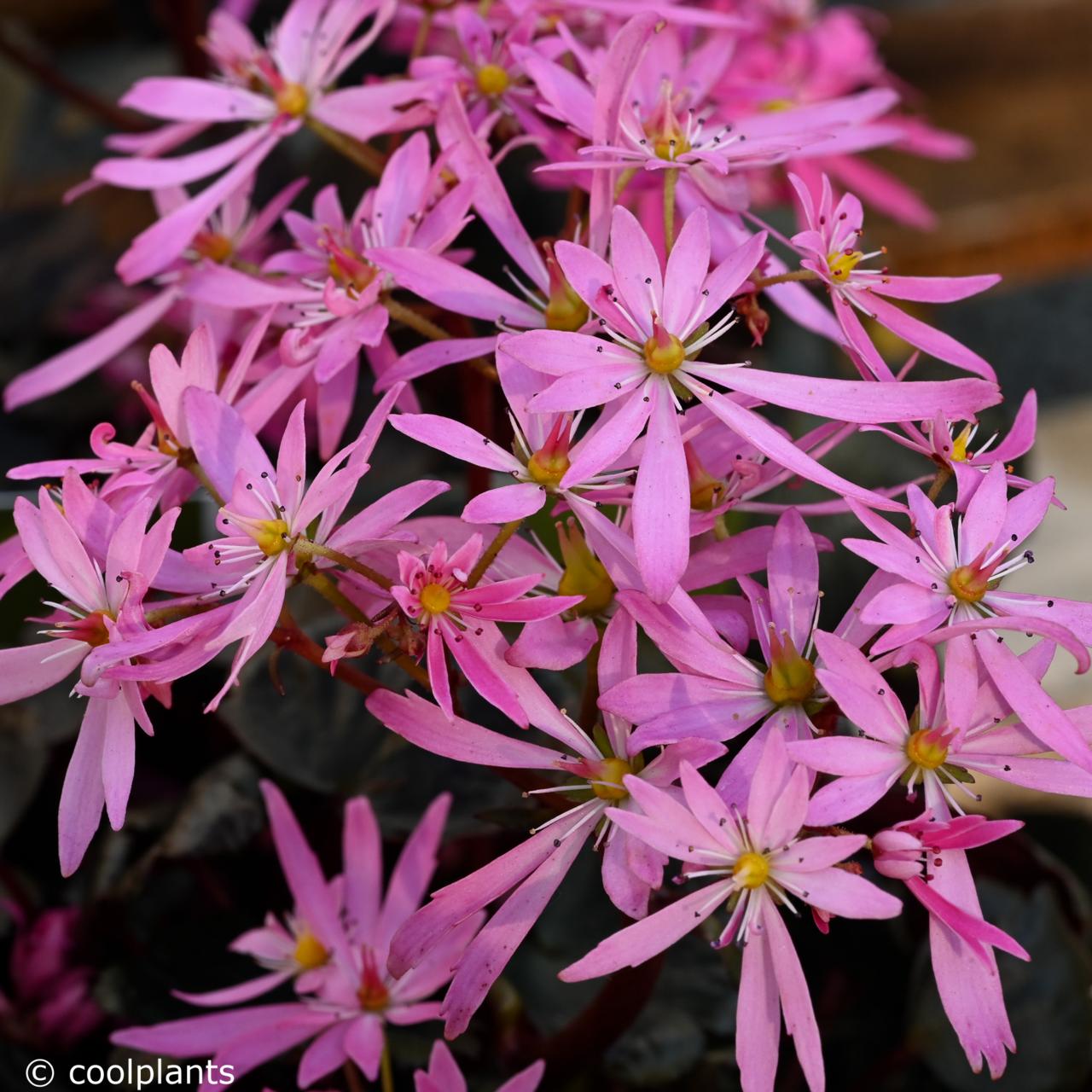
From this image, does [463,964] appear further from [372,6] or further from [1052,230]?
[1052,230]

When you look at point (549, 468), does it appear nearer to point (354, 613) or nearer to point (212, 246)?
point (354, 613)

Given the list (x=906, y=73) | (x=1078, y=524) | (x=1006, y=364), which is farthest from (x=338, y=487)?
(x=1006, y=364)

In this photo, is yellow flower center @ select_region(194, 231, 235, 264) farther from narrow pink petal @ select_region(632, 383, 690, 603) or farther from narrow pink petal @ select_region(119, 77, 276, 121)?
narrow pink petal @ select_region(632, 383, 690, 603)

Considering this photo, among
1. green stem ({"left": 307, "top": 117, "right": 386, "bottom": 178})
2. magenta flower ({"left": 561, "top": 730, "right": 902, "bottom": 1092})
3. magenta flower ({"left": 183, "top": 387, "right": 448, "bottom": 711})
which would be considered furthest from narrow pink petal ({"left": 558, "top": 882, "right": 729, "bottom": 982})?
green stem ({"left": 307, "top": 117, "right": 386, "bottom": 178})

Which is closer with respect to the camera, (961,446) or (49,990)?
(961,446)

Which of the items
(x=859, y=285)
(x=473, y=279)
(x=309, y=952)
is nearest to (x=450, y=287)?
(x=473, y=279)
